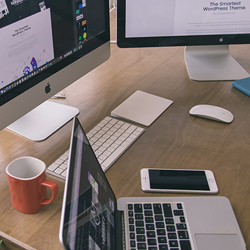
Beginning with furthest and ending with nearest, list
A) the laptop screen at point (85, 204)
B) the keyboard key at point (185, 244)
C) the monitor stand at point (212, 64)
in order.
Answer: the monitor stand at point (212, 64) → the keyboard key at point (185, 244) → the laptop screen at point (85, 204)

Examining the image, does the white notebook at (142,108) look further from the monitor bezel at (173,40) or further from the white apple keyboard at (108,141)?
the monitor bezel at (173,40)

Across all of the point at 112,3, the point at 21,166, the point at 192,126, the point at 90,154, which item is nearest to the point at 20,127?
the point at 21,166

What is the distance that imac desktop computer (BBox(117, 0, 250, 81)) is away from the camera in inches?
41.9

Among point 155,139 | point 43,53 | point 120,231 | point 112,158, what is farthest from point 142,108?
point 120,231

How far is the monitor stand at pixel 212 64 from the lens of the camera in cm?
119

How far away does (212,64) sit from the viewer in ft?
4.10

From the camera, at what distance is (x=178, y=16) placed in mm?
1091

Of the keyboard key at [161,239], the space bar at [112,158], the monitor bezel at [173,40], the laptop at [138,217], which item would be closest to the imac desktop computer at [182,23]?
the monitor bezel at [173,40]

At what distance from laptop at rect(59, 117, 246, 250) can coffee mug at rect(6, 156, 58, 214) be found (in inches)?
4.8

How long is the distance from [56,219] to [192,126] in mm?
495

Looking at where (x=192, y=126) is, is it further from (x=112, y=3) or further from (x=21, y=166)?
(x=112, y=3)

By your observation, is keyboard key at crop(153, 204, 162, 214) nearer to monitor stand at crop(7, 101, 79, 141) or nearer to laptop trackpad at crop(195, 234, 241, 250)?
laptop trackpad at crop(195, 234, 241, 250)

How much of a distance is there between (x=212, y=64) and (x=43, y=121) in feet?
2.29

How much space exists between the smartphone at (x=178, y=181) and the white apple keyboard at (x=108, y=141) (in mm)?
98
